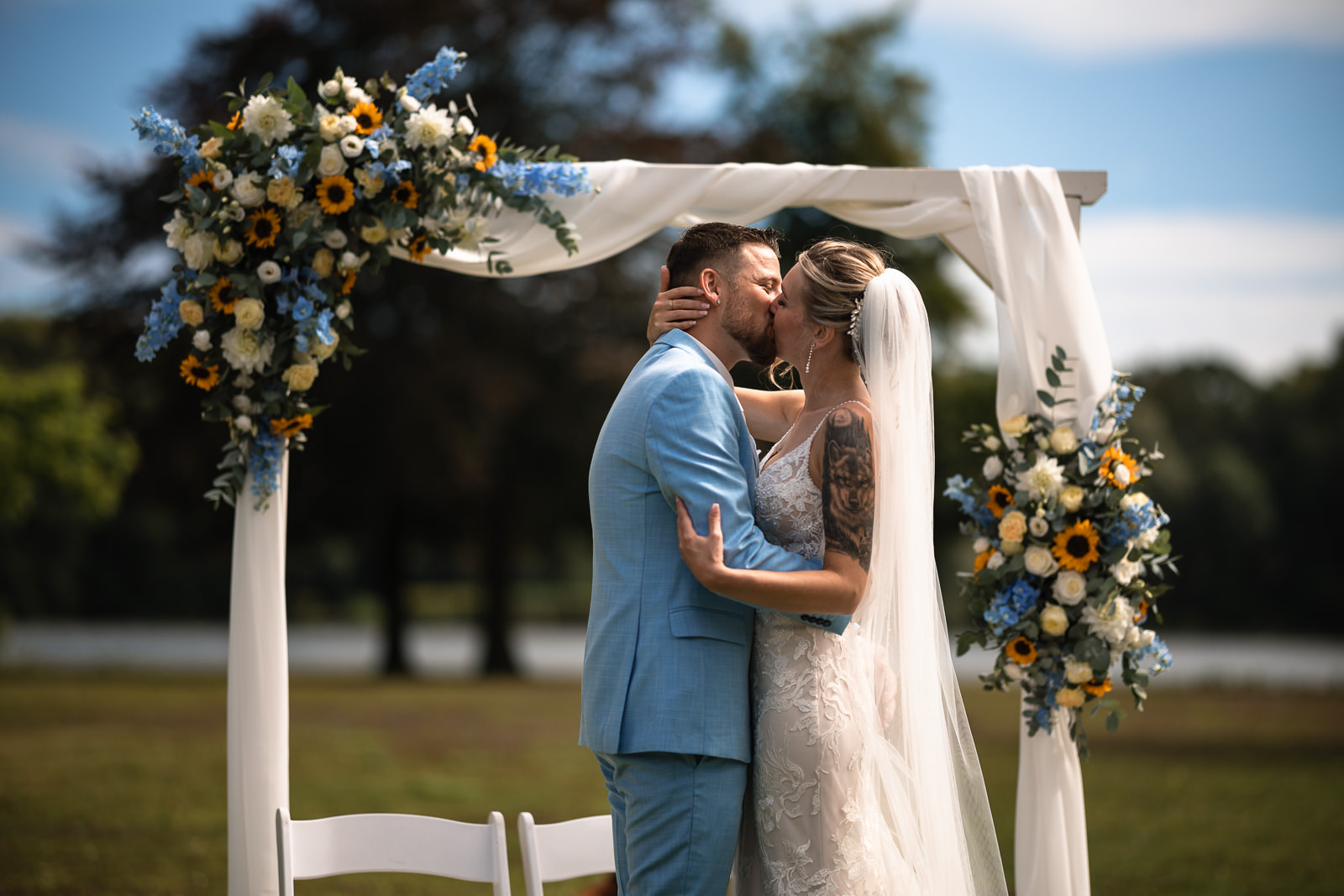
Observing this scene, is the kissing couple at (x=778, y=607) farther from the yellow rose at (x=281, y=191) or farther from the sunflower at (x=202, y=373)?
the sunflower at (x=202, y=373)

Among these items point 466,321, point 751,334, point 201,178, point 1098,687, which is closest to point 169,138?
point 201,178

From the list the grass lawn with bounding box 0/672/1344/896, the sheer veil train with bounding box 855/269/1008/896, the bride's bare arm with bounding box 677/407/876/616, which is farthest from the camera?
the grass lawn with bounding box 0/672/1344/896

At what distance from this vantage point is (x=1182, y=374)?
89.9 feet

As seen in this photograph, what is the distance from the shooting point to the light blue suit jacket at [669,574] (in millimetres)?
2934

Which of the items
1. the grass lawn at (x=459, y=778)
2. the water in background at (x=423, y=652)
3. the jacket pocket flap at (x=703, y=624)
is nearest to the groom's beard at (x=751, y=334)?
the jacket pocket flap at (x=703, y=624)

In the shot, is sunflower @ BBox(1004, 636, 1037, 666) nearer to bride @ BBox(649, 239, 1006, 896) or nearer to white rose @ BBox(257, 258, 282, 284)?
bride @ BBox(649, 239, 1006, 896)

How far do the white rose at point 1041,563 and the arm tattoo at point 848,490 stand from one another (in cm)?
147

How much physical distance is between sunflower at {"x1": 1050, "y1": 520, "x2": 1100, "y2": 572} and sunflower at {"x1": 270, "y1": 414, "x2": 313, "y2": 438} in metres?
2.92

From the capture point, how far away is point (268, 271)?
162 inches

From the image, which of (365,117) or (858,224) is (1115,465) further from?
(365,117)

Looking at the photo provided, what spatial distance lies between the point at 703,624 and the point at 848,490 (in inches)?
21.0

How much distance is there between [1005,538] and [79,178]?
14595 millimetres

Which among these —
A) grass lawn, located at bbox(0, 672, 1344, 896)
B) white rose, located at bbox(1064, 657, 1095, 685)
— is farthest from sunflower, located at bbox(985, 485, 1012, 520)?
grass lawn, located at bbox(0, 672, 1344, 896)

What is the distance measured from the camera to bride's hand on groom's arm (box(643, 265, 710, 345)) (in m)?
3.24
